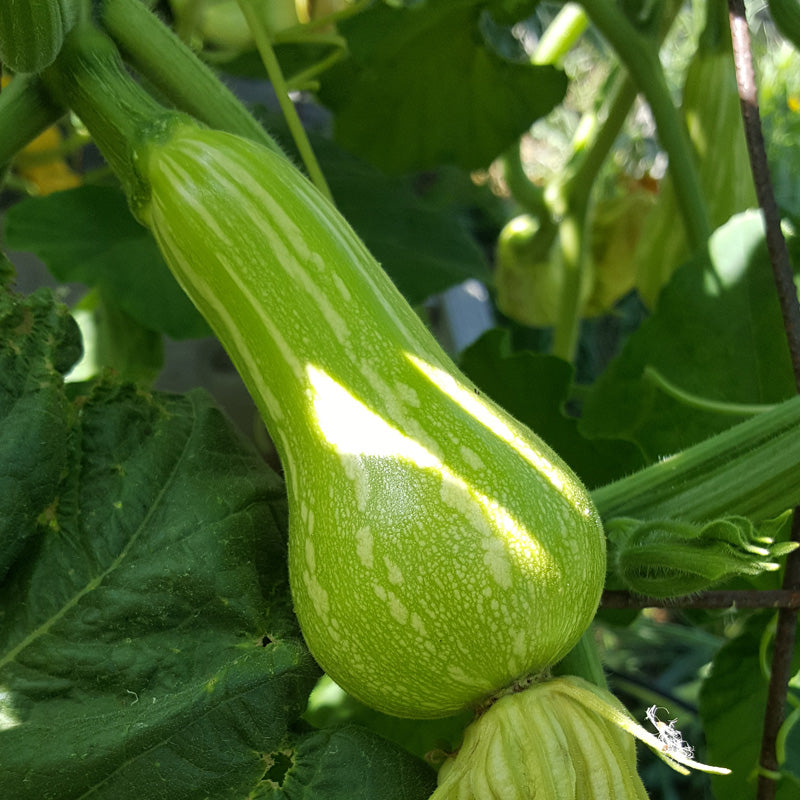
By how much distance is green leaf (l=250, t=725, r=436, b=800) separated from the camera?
0.48 meters

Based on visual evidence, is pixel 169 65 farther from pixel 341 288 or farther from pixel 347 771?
pixel 347 771

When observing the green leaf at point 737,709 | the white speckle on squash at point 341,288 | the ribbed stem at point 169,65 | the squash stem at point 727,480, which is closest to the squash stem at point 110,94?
the ribbed stem at point 169,65

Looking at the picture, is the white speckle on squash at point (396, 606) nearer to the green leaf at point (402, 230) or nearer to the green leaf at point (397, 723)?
the green leaf at point (397, 723)

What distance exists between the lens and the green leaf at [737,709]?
2.33ft

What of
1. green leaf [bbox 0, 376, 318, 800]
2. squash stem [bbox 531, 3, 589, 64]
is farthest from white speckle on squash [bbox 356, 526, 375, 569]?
squash stem [bbox 531, 3, 589, 64]

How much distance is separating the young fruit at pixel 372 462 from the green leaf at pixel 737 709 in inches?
13.8

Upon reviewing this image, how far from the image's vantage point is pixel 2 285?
1.79 feet

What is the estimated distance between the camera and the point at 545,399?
2.40 ft

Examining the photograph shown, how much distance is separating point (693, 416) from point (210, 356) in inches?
41.4

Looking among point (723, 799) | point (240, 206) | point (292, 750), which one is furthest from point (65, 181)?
point (723, 799)

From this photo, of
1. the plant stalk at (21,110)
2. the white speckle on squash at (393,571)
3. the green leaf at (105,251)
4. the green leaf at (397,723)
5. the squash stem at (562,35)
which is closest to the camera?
the white speckle on squash at (393,571)

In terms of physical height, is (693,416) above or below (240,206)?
below

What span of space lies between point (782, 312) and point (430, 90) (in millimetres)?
550

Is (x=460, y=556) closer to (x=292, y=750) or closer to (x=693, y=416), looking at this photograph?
(x=292, y=750)
